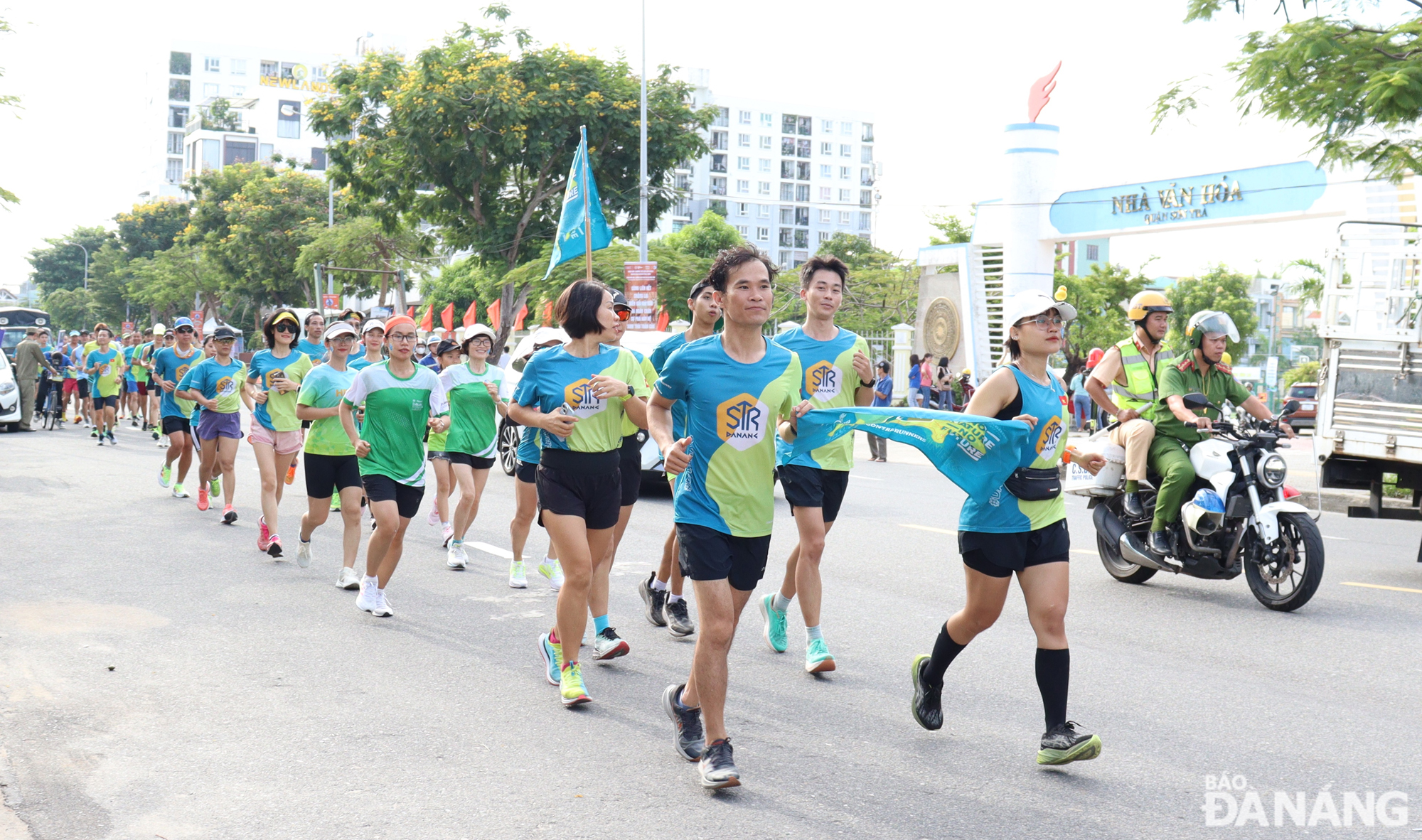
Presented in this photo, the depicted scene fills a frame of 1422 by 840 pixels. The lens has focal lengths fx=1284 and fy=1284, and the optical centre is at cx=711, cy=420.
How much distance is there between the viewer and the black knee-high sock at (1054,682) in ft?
15.8

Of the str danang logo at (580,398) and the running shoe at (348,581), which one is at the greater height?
the str danang logo at (580,398)

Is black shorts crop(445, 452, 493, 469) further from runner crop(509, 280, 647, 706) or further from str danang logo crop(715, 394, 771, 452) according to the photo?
str danang logo crop(715, 394, 771, 452)

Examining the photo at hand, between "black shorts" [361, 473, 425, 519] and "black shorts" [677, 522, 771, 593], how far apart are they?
354cm

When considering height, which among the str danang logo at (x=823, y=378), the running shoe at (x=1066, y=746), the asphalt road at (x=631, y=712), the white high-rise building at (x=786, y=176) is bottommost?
the asphalt road at (x=631, y=712)

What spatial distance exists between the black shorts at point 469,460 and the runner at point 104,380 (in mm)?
13765

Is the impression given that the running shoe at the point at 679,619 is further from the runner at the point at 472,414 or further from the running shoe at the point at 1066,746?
the runner at the point at 472,414

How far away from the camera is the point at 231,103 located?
11212cm

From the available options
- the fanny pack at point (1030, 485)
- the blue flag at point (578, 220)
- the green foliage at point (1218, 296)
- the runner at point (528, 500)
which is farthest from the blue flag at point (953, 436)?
the green foliage at point (1218, 296)

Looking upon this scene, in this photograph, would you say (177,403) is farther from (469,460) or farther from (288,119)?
(288,119)

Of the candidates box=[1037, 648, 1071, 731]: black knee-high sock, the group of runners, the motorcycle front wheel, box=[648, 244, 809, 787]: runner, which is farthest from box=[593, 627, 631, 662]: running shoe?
the motorcycle front wheel

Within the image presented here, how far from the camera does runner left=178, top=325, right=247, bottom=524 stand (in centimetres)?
1176

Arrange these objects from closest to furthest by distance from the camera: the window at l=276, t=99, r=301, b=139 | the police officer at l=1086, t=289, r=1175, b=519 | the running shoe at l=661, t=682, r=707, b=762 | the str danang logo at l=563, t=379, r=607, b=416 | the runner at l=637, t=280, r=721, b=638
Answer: the running shoe at l=661, t=682, r=707, b=762, the str danang logo at l=563, t=379, r=607, b=416, the runner at l=637, t=280, r=721, b=638, the police officer at l=1086, t=289, r=1175, b=519, the window at l=276, t=99, r=301, b=139

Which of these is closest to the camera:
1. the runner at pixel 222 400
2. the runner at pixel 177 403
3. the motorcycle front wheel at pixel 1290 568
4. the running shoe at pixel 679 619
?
the running shoe at pixel 679 619

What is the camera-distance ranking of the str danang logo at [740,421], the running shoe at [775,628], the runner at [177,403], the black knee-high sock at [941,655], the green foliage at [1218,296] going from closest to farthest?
1. the str danang logo at [740,421]
2. the black knee-high sock at [941,655]
3. the running shoe at [775,628]
4. the runner at [177,403]
5. the green foliage at [1218,296]
